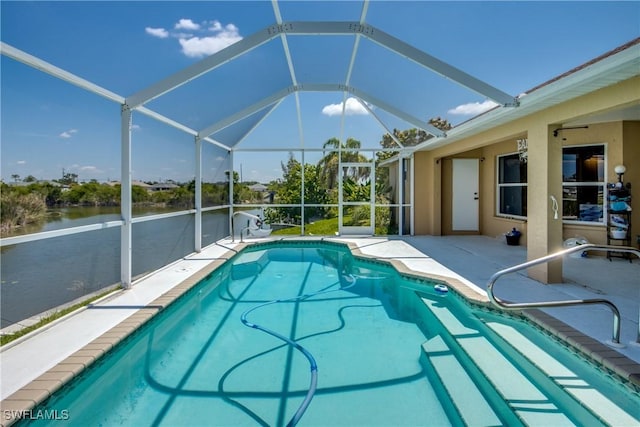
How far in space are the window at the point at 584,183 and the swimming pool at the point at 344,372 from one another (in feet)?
16.8

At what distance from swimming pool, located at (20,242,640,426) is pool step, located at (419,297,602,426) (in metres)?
0.01

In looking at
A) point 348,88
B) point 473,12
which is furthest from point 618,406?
point 348,88

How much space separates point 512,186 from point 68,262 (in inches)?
418

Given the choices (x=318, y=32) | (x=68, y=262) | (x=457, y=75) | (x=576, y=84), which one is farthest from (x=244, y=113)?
(x=576, y=84)

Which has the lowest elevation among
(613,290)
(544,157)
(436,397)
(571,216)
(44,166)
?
(436,397)

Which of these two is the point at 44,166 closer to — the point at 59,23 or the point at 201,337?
the point at 59,23

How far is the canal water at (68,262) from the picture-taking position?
359cm

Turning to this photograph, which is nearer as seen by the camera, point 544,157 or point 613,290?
point 613,290

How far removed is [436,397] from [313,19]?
5.96 metres

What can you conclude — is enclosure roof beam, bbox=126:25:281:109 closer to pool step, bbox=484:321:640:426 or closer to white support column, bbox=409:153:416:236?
pool step, bbox=484:321:640:426

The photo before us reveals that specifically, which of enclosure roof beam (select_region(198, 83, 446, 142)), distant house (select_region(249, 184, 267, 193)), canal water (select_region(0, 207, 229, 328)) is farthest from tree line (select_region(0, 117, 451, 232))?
canal water (select_region(0, 207, 229, 328))

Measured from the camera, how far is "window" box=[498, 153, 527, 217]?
962cm

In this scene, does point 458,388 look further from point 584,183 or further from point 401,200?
point 401,200

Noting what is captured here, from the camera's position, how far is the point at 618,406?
2721mm
